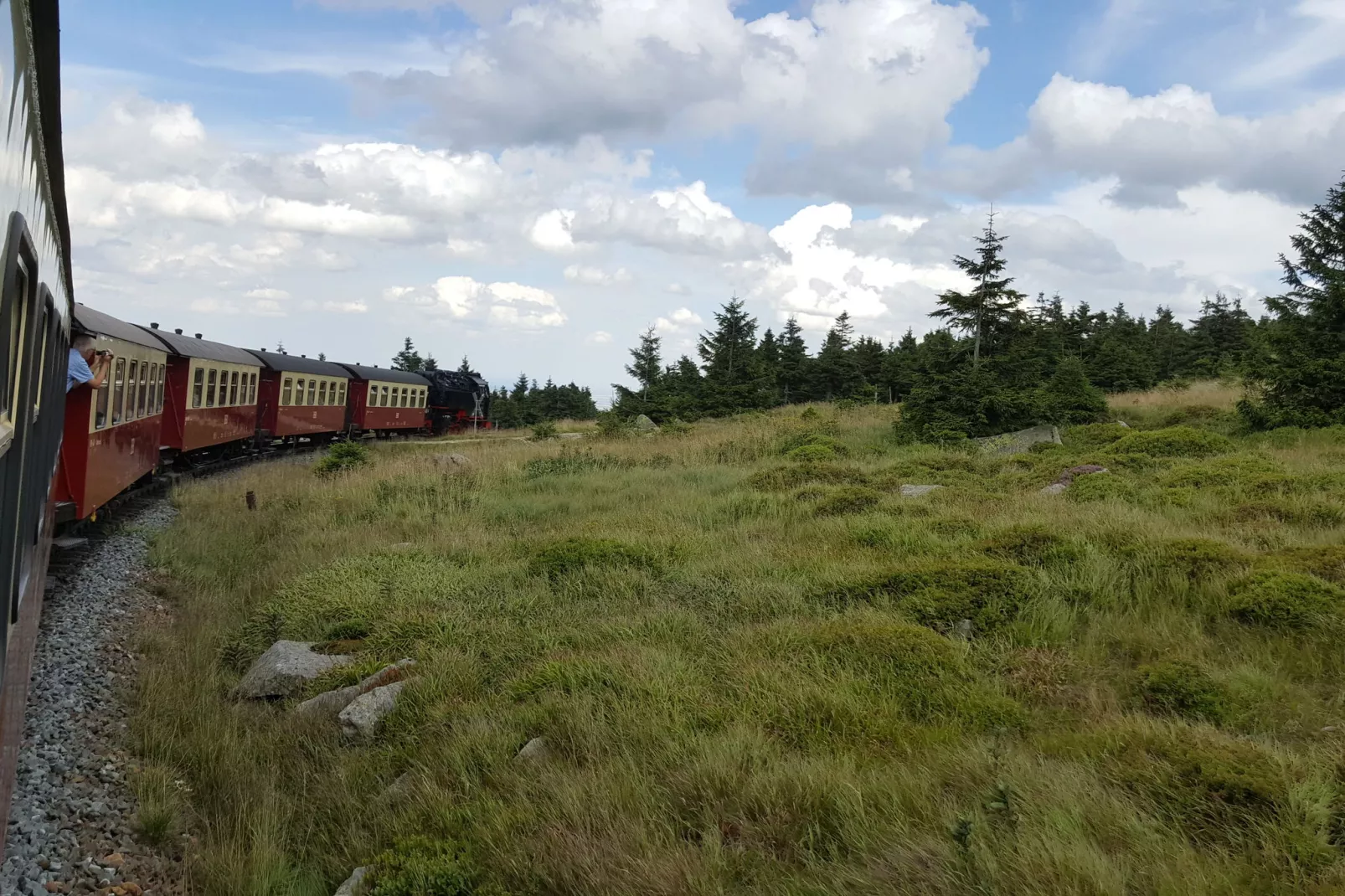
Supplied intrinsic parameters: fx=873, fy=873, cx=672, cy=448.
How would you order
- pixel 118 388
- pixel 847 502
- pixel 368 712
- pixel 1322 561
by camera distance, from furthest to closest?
pixel 847 502
pixel 118 388
pixel 1322 561
pixel 368 712

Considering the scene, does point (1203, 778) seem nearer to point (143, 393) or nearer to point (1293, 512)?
point (1293, 512)

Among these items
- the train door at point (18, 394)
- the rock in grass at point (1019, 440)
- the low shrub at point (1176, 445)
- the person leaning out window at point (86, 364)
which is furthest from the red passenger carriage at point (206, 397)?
the low shrub at point (1176, 445)

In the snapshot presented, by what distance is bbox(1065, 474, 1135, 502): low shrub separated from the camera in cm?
986

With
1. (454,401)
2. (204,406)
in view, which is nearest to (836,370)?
(454,401)

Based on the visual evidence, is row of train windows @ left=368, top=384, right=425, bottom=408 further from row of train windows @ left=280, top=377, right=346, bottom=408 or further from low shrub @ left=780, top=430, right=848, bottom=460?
low shrub @ left=780, top=430, right=848, bottom=460

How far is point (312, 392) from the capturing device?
2438 centimetres

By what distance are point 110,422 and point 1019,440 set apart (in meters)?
15.0

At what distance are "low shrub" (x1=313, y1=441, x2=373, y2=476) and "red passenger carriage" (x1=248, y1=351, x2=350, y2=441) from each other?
384cm

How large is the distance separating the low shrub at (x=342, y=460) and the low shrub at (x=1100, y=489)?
13.2 m

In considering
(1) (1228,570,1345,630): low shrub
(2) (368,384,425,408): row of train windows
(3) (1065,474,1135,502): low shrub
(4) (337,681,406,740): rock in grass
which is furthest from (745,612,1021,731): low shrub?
(2) (368,384,425,408): row of train windows

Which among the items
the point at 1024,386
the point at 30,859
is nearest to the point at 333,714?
the point at 30,859

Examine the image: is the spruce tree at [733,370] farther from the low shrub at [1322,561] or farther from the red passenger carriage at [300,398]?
the low shrub at [1322,561]

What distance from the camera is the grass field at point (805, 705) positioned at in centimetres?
320

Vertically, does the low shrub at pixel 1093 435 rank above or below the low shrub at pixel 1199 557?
above
